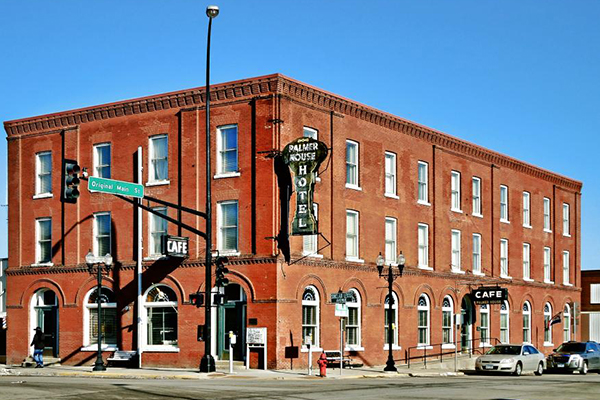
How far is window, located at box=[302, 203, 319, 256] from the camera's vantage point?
138 ft

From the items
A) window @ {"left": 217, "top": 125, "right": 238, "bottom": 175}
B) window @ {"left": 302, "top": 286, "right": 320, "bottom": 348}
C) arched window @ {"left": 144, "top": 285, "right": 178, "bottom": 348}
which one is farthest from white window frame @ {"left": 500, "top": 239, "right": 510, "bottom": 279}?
arched window @ {"left": 144, "top": 285, "right": 178, "bottom": 348}

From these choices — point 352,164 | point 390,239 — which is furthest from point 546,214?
point 352,164

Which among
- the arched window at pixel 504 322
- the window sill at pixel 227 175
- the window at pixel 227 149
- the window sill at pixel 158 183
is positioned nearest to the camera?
the window sill at pixel 227 175

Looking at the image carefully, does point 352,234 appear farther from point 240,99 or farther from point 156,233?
point 156,233

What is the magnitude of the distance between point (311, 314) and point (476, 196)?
17076mm

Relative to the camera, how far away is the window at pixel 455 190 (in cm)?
5362

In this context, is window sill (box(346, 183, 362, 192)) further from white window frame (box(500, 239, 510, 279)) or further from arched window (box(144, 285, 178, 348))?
white window frame (box(500, 239, 510, 279))

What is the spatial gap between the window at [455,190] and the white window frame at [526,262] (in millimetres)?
8949

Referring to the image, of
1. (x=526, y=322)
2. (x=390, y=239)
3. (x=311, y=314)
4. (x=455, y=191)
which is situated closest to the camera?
(x=311, y=314)

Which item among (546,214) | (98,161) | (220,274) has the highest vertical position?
(98,161)

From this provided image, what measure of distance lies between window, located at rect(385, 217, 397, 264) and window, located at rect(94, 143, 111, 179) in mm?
13143

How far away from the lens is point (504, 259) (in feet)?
191

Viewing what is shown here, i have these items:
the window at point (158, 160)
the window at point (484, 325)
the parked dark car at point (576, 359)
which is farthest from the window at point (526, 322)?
the window at point (158, 160)

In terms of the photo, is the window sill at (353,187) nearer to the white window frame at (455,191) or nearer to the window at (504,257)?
the white window frame at (455,191)
